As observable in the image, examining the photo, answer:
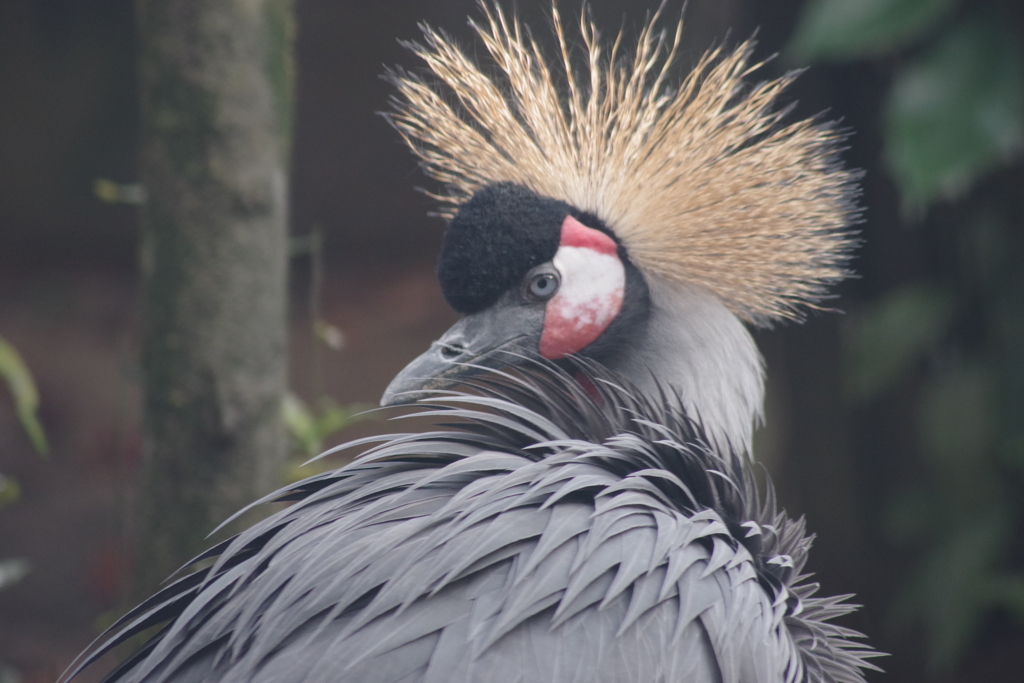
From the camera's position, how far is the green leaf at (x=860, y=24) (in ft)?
8.02

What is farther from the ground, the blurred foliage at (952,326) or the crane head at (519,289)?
the crane head at (519,289)

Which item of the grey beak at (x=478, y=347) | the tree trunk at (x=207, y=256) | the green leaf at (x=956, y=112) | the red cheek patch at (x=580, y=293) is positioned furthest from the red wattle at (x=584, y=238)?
the green leaf at (x=956, y=112)

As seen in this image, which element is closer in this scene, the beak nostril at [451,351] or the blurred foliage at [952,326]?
the beak nostril at [451,351]

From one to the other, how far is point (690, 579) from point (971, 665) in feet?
8.74

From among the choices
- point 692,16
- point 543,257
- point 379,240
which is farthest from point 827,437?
point 543,257

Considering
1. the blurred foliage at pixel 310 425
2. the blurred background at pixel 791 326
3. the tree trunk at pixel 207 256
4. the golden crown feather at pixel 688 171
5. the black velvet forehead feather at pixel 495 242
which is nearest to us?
the black velvet forehead feather at pixel 495 242

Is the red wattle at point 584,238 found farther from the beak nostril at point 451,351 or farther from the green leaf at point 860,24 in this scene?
the green leaf at point 860,24

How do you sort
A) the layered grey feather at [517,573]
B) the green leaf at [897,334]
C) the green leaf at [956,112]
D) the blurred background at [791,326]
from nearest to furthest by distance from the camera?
the layered grey feather at [517,573], the green leaf at [956,112], the blurred background at [791,326], the green leaf at [897,334]

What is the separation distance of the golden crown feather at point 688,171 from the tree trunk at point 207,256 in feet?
0.91

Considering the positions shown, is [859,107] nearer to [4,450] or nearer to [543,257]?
[543,257]

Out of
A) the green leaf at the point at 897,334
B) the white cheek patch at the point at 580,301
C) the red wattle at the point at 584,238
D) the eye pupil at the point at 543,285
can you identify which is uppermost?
the red wattle at the point at 584,238

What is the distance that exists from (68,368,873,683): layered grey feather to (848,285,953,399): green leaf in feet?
6.09

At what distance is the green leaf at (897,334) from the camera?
2883 millimetres

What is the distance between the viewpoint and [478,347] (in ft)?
4.15
